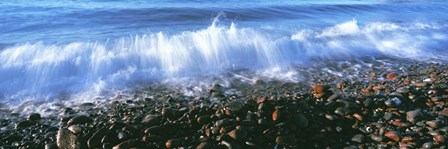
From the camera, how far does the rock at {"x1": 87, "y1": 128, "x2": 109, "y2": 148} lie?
4.31 meters

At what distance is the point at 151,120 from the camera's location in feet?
15.7

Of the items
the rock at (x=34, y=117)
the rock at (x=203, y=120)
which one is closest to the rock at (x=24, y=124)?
the rock at (x=34, y=117)

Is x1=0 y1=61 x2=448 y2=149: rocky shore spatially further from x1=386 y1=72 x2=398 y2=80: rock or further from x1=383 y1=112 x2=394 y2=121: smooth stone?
x1=386 y1=72 x2=398 y2=80: rock

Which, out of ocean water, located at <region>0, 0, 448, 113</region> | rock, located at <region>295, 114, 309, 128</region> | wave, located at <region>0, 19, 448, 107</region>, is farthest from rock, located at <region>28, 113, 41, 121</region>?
rock, located at <region>295, 114, 309, 128</region>

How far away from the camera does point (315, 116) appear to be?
4.84 metres

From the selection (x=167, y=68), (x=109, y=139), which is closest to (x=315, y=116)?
(x=109, y=139)

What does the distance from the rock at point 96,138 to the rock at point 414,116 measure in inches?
143

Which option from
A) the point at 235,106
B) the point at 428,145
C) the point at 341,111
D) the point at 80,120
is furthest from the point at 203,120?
the point at 428,145

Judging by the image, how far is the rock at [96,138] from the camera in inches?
170

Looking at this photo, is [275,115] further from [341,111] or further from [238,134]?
[341,111]

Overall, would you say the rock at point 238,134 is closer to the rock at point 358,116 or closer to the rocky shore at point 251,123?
the rocky shore at point 251,123

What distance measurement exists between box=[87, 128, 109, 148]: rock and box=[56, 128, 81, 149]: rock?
0.12m

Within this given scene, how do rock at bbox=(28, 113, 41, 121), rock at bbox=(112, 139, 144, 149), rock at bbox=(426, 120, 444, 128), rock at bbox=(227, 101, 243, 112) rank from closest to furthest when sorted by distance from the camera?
rock at bbox=(112, 139, 144, 149)
rock at bbox=(426, 120, 444, 128)
rock at bbox=(227, 101, 243, 112)
rock at bbox=(28, 113, 41, 121)

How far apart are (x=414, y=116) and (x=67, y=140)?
13.5ft
